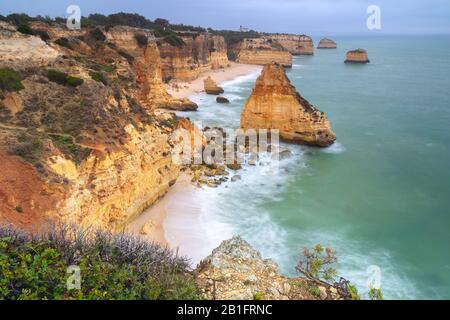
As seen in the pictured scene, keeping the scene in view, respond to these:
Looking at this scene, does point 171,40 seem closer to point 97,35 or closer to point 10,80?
point 97,35

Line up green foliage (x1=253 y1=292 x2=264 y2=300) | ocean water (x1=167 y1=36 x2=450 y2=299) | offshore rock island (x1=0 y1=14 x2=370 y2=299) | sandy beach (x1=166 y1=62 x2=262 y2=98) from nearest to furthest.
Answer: green foliage (x1=253 y1=292 x2=264 y2=300) < offshore rock island (x1=0 y1=14 x2=370 y2=299) < ocean water (x1=167 y1=36 x2=450 y2=299) < sandy beach (x1=166 y1=62 x2=262 y2=98)

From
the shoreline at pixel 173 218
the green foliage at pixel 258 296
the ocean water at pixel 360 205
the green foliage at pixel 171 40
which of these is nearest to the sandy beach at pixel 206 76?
the green foliage at pixel 171 40

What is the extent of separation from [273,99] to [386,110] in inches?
851

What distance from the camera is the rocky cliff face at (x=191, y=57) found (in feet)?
193

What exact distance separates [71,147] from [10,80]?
4.61m

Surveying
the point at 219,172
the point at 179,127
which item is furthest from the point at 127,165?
the point at 179,127

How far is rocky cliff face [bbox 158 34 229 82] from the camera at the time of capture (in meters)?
58.7

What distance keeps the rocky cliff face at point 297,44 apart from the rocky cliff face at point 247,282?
129481mm

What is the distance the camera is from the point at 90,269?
615 centimetres

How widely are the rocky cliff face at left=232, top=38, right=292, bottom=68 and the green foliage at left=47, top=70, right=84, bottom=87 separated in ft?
258

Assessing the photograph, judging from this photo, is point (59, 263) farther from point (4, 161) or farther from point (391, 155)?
point (391, 155)

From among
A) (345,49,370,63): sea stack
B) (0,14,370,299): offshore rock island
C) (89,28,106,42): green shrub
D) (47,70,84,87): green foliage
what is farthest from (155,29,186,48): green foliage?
(345,49,370,63): sea stack

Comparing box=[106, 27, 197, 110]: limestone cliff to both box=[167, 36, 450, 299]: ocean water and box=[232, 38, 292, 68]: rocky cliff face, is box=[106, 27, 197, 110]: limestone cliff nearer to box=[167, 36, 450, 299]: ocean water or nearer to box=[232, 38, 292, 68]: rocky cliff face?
box=[167, 36, 450, 299]: ocean water

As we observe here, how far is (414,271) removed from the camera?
15234 mm
